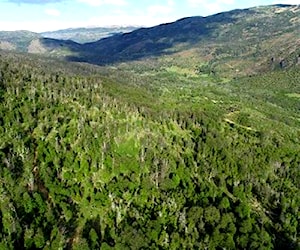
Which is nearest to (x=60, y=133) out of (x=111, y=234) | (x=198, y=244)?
(x=111, y=234)

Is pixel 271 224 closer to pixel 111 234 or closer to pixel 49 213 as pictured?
pixel 111 234

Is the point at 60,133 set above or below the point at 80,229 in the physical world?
above

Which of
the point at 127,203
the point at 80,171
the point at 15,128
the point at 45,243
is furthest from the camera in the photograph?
the point at 15,128

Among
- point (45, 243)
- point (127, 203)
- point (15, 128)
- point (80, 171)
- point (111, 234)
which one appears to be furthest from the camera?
point (15, 128)

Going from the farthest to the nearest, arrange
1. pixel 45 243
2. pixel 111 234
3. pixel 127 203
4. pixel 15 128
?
pixel 15 128, pixel 127 203, pixel 111 234, pixel 45 243

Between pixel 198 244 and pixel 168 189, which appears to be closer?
pixel 198 244

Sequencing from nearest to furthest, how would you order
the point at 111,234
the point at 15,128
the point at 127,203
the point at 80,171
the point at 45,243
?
1. the point at 45,243
2. the point at 111,234
3. the point at 127,203
4. the point at 80,171
5. the point at 15,128

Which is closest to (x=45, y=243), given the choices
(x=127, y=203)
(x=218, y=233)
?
(x=127, y=203)

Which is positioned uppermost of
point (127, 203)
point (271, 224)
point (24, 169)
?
point (24, 169)

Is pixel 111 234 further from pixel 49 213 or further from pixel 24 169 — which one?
pixel 24 169
